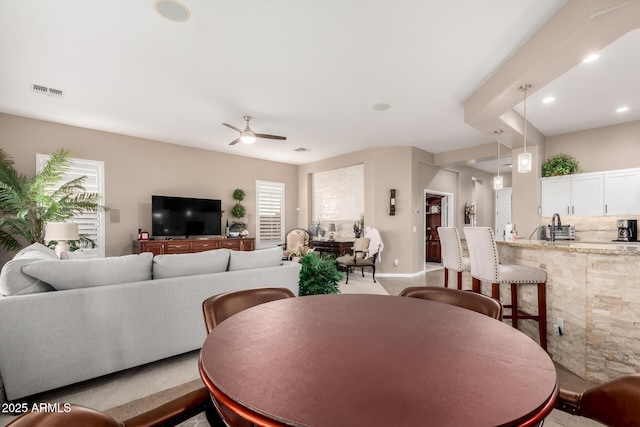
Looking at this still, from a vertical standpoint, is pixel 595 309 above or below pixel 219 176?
below

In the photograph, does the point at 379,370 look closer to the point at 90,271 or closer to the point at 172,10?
the point at 90,271

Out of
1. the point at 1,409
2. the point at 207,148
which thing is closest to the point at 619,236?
the point at 1,409

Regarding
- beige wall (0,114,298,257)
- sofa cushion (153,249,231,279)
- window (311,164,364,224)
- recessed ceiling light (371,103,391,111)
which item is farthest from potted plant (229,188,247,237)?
sofa cushion (153,249,231,279)

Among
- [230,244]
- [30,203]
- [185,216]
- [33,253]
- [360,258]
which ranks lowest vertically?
[360,258]

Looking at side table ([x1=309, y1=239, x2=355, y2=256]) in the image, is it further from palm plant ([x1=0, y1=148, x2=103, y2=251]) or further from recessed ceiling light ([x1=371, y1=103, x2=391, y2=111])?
palm plant ([x1=0, y1=148, x2=103, y2=251])

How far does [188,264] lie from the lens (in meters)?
→ 2.59

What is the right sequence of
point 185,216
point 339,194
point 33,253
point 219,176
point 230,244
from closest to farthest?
point 33,253 < point 185,216 < point 230,244 < point 219,176 < point 339,194

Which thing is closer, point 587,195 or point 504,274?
point 504,274

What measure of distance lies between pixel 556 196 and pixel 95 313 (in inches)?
256

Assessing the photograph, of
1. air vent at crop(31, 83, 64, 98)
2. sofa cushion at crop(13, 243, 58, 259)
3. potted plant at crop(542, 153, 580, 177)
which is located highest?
air vent at crop(31, 83, 64, 98)

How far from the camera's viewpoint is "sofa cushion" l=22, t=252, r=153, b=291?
2.02m

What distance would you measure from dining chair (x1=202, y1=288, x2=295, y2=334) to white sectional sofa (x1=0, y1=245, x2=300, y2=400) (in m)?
1.14

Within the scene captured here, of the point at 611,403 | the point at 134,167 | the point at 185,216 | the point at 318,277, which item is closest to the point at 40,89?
the point at 134,167

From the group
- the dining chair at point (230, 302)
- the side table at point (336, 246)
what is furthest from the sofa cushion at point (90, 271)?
the side table at point (336, 246)
